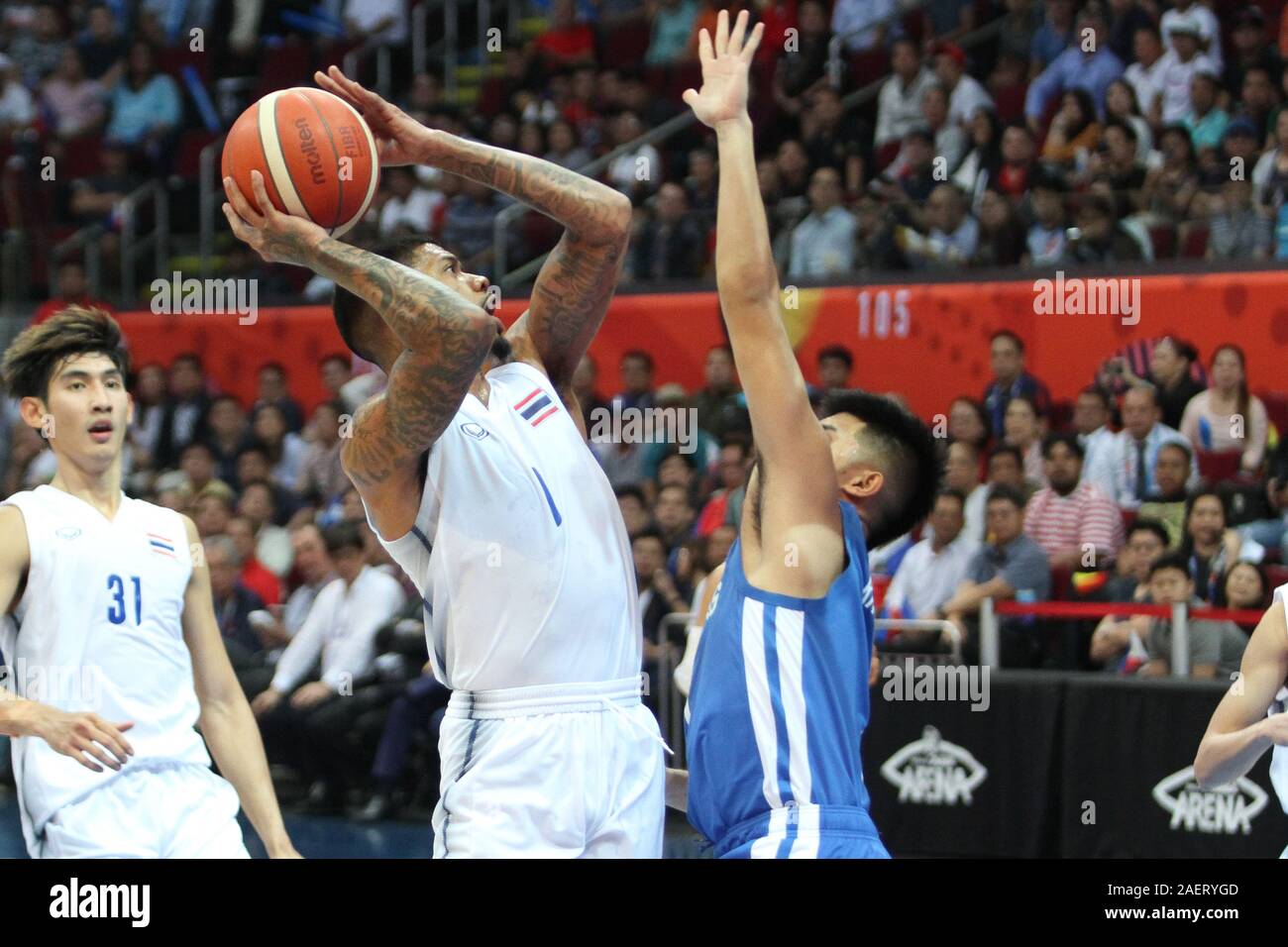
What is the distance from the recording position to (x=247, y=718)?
4.86 metres

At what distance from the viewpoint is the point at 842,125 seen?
38.7 ft

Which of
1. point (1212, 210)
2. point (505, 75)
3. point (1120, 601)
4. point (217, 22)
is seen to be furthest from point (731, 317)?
point (217, 22)

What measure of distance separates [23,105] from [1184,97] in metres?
9.19

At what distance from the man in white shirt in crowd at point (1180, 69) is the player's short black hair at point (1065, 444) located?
2522 millimetres

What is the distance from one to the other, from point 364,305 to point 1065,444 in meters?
5.64

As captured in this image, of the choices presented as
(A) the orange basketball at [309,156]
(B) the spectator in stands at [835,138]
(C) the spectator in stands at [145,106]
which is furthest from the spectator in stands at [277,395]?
(A) the orange basketball at [309,156]

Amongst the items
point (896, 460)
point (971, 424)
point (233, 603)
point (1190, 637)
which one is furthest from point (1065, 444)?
point (896, 460)

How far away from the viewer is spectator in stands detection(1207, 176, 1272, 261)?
394 inches

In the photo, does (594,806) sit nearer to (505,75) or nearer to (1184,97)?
(1184,97)

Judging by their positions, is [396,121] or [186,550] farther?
[186,550]

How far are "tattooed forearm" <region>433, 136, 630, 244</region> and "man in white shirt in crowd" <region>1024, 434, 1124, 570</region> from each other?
5124 millimetres

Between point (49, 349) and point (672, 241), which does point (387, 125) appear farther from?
point (672, 241)

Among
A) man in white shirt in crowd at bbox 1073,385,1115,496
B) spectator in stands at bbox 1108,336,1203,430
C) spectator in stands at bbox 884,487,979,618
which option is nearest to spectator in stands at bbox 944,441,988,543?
spectator in stands at bbox 884,487,979,618
